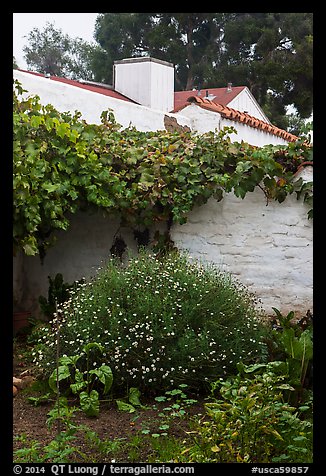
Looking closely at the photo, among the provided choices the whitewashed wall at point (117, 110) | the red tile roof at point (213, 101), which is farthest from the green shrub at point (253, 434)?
the red tile roof at point (213, 101)

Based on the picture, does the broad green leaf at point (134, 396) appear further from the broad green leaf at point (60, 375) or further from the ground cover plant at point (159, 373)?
the broad green leaf at point (60, 375)

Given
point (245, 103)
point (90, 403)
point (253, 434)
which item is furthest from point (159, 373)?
point (245, 103)

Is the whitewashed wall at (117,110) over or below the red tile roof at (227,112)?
below

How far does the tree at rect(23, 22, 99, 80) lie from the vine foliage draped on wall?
1014 cm

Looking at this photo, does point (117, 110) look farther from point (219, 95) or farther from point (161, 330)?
point (219, 95)

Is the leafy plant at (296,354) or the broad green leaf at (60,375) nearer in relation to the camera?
the leafy plant at (296,354)

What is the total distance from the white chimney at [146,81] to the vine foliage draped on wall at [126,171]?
4210mm

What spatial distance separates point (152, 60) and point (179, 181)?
497cm

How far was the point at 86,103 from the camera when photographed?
8289 mm

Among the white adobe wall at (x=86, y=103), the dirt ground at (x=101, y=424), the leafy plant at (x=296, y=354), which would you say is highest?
the white adobe wall at (x=86, y=103)

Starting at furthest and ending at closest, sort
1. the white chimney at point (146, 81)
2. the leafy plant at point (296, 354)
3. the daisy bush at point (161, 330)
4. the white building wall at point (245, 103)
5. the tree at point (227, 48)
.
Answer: the white building wall at point (245, 103), the tree at point (227, 48), the white chimney at point (146, 81), the daisy bush at point (161, 330), the leafy plant at point (296, 354)

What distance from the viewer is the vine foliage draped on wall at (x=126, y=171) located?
20.2ft

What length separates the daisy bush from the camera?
4.82m

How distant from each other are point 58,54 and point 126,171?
38.6 feet
